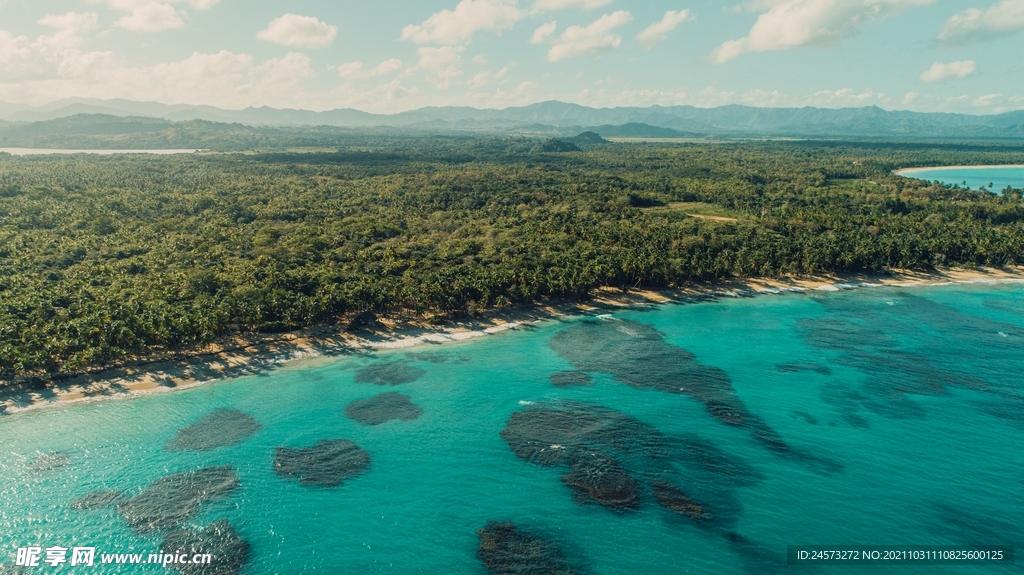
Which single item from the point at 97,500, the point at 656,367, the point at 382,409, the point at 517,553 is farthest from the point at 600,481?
the point at 97,500

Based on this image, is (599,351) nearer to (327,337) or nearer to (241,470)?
(327,337)

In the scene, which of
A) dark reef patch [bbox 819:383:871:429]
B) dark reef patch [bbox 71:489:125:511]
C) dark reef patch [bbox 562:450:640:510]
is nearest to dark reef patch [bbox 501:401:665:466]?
dark reef patch [bbox 562:450:640:510]

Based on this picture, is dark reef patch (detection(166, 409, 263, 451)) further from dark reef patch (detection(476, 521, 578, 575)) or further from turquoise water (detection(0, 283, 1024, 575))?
dark reef patch (detection(476, 521, 578, 575))

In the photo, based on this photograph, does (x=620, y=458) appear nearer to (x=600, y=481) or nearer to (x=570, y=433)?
(x=600, y=481)

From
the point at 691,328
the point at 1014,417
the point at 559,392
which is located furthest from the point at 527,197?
the point at 1014,417

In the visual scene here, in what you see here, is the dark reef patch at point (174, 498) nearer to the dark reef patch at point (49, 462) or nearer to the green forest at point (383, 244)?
the dark reef patch at point (49, 462)
